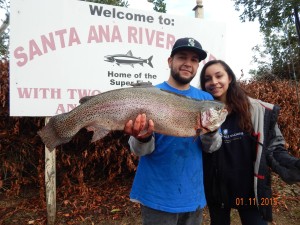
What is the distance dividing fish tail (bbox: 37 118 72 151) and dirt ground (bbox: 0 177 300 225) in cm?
220

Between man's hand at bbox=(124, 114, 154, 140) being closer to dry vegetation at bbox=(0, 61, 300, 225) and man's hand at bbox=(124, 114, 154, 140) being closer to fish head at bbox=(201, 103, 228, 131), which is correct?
fish head at bbox=(201, 103, 228, 131)

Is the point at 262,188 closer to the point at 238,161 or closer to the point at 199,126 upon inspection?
the point at 238,161

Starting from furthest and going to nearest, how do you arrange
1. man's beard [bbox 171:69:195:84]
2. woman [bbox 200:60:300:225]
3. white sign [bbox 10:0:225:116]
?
white sign [bbox 10:0:225:116], woman [bbox 200:60:300:225], man's beard [bbox 171:69:195:84]

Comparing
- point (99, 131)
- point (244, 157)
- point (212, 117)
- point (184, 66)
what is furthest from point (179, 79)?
point (244, 157)

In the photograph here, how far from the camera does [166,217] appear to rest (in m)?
2.04

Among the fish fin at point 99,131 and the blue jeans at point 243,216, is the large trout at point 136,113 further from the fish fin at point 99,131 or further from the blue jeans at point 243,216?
the blue jeans at point 243,216

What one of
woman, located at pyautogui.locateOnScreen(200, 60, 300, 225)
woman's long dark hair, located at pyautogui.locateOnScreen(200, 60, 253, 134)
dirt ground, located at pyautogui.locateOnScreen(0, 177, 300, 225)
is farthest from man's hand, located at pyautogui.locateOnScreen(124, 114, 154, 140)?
dirt ground, located at pyautogui.locateOnScreen(0, 177, 300, 225)

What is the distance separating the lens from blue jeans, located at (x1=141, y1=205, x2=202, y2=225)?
204 cm

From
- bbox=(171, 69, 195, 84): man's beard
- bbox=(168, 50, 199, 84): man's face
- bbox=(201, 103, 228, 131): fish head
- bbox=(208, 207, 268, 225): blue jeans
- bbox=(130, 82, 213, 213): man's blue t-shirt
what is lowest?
bbox=(208, 207, 268, 225): blue jeans

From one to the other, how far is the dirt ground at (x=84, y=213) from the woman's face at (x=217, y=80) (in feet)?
7.94

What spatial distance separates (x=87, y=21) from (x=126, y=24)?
0.61 m

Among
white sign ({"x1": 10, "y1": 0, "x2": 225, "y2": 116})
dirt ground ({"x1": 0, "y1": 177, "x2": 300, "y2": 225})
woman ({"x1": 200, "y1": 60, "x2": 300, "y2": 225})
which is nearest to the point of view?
woman ({"x1": 200, "y1": 60, "x2": 300, "y2": 225})

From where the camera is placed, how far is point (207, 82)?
2652mm

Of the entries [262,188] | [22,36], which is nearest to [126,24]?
[22,36]
